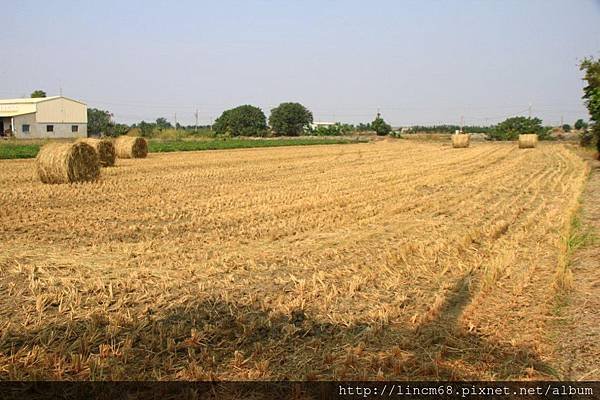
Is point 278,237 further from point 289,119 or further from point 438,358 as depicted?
point 289,119

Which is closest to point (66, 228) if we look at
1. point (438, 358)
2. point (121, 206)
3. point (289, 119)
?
point (121, 206)

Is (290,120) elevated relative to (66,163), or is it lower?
elevated

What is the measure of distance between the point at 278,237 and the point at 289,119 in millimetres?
96032

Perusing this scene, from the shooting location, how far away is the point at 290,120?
10331 cm

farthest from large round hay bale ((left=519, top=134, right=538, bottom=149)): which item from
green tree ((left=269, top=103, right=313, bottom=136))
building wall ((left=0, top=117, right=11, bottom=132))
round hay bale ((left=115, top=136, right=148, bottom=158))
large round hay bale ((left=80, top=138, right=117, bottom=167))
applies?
green tree ((left=269, top=103, right=313, bottom=136))

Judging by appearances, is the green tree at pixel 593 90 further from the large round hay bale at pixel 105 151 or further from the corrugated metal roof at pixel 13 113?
the corrugated metal roof at pixel 13 113

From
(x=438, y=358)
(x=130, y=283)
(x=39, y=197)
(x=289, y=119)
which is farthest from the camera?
(x=289, y=119)

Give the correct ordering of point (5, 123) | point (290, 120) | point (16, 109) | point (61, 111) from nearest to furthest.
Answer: point (5, 123) → point (16, 109) → point (61, 111) → point (290, 120)

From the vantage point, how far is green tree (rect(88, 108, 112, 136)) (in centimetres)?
7025

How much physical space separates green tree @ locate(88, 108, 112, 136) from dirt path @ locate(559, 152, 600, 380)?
6659 cm

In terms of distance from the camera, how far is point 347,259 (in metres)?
7.35

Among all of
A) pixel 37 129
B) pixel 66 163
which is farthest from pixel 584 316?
pixel 37 129

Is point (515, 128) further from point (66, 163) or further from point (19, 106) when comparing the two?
point (66, 163)

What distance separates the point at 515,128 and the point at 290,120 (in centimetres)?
4308
